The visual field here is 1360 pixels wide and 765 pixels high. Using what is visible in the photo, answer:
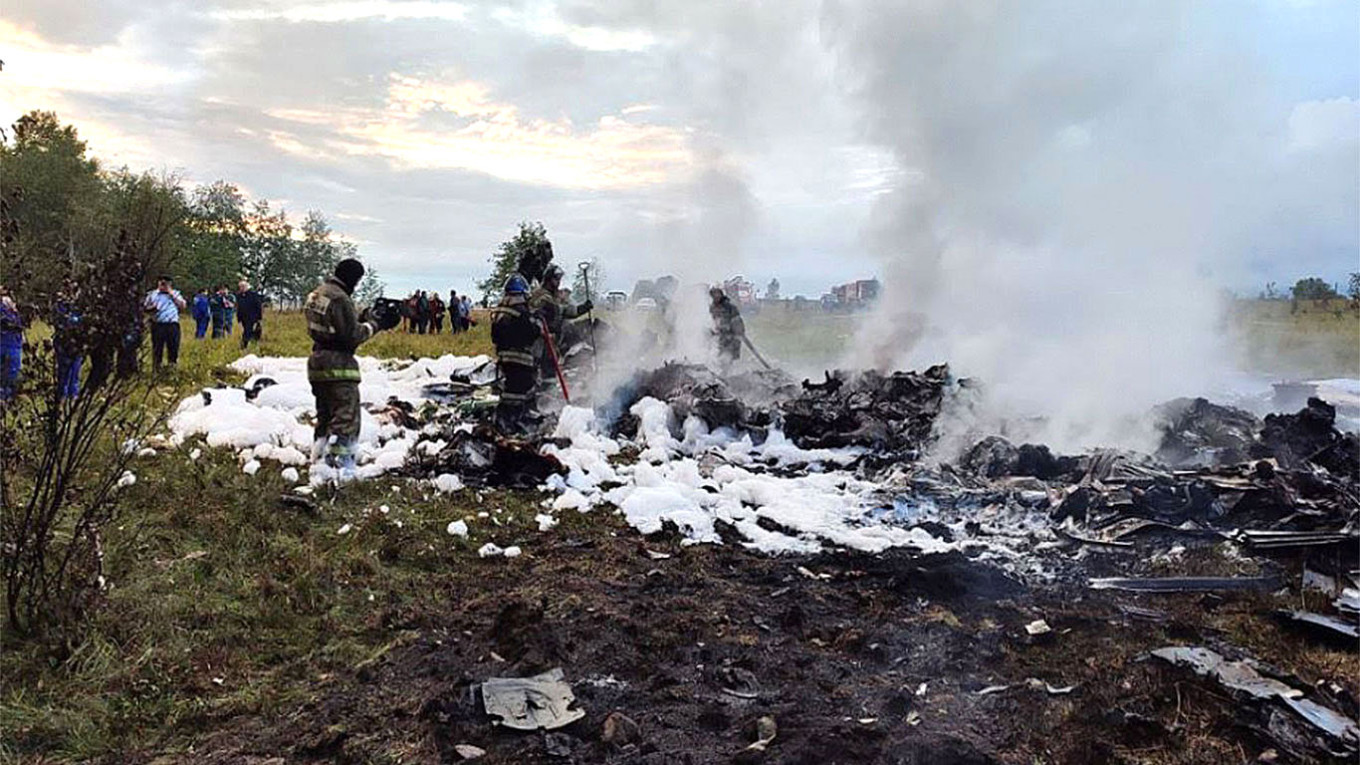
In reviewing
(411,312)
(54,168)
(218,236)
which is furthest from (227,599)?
(218,236)

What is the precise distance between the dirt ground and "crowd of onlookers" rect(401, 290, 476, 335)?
→ 68.1 feet

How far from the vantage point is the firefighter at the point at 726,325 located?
48.3 ft

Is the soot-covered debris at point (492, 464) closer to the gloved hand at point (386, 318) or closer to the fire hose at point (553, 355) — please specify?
the gloved hand at point (386, 318)

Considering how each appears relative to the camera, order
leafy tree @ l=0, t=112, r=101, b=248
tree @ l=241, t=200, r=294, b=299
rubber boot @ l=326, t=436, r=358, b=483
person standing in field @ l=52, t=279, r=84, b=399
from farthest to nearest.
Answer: tree @ l=241, t=200, r=294, b=299, leafy tree @ l=0, t=112, r=101, b=248, rubber boot @ l=326, t=436, r=358, b=483, person standing in field @ l=52, t=279, r=84, b=399

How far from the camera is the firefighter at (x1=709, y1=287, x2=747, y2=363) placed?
14719 millimetres

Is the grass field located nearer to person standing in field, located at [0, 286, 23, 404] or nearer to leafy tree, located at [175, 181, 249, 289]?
person standing in field, located at [0, 286, 23, 404]

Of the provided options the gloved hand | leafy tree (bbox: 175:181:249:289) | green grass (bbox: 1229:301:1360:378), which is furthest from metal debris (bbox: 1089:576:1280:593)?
leafy tree (bbox: 175:181:249:289)

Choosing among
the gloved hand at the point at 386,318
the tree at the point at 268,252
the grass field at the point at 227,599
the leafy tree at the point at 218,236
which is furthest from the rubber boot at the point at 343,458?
the tree at the point at 268,252

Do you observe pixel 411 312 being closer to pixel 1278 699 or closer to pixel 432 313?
pixel 432 313

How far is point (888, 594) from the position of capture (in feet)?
17.9

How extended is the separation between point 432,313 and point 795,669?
77.8 feet

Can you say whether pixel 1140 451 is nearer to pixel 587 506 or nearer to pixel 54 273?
pixel 587 506

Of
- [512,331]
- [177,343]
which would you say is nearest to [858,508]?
[512,331]

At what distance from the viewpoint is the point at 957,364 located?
14.8m
